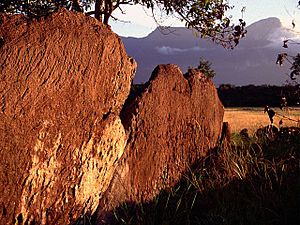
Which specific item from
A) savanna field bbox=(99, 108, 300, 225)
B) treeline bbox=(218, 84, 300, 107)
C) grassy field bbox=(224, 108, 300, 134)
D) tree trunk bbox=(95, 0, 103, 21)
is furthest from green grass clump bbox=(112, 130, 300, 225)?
treeline bbox=(218, 84, 300, 107)

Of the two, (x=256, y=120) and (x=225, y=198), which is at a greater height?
(x=225, y=198)

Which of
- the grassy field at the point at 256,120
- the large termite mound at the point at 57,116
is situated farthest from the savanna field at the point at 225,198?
the grassy field at the point at 256,120

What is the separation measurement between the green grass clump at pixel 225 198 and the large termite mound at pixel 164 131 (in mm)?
191

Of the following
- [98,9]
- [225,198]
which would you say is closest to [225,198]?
[225,198]

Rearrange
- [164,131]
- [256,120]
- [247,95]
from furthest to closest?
[247,95] → [256,120] → [164,131]

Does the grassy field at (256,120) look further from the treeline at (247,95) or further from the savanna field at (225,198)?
the treeline at (247,95)

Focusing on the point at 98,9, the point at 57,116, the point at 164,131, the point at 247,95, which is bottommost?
the point at 247,95

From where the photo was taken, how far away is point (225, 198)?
21.1 ft

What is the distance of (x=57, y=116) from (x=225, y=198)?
2.49 m

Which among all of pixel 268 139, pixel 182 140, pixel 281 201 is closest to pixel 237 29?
pixel 268 139

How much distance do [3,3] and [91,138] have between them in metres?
7.42

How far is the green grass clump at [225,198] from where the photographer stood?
5.87 m

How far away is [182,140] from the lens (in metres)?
6.98

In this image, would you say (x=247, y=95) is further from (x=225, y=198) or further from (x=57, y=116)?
(x=57, y=116)
